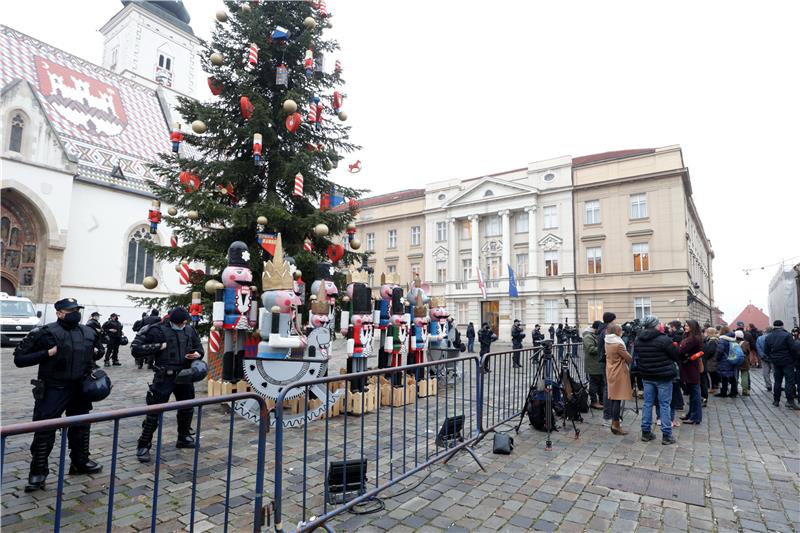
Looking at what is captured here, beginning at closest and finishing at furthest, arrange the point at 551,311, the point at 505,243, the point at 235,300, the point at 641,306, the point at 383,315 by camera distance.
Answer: the point at 235,300
the point at 383,315
the point at 641,306
the point at 551,311
the point at 505,243

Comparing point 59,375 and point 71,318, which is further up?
point 71,318

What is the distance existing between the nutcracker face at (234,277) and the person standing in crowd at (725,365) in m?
10.6

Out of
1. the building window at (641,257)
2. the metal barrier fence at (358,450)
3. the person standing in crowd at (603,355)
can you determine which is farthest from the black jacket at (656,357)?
the building window at (641,257)

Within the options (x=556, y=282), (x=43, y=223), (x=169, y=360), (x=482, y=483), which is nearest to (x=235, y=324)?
(x=169, y=360)

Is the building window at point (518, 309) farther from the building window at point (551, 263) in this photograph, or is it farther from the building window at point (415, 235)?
the building window at point (415, 235)

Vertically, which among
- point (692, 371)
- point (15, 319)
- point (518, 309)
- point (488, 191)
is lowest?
point (692, 371)

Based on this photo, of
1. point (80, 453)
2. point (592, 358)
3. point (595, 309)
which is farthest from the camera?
point (595, 309)

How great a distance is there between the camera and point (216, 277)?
9.35m

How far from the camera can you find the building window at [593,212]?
3231 centimetres

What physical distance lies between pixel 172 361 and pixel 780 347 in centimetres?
1152

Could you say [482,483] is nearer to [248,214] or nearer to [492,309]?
[248,214]

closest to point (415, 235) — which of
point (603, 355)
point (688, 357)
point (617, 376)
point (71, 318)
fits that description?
point (603, 355)

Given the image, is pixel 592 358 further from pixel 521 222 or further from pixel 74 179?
pixel 74 179

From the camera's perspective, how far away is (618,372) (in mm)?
6707
